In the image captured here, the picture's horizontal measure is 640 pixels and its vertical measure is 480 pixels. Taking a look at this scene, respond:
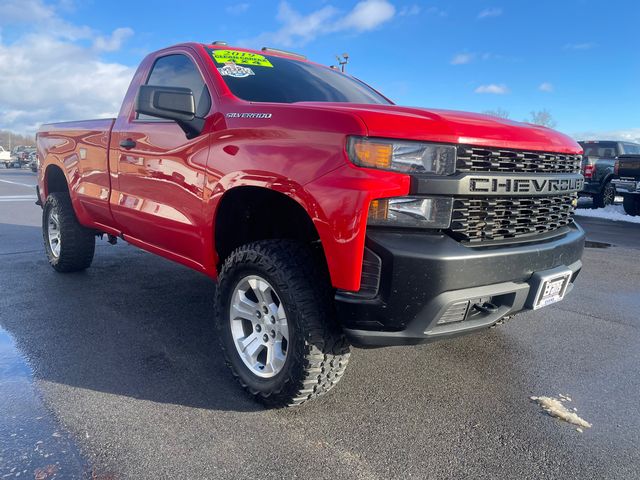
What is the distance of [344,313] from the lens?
6.98 ft

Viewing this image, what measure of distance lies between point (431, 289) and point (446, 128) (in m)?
0.69

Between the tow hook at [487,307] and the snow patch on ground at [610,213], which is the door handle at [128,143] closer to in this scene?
the tow hook at [487,307]

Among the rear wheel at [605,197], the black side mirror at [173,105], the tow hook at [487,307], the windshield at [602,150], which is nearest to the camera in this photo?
the tow hook at [487,307]

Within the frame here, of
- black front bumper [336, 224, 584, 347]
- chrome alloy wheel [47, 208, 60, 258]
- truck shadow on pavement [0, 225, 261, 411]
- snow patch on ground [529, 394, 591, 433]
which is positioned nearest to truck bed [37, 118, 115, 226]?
chrome alloy wheel [47, 208, 60, 258]

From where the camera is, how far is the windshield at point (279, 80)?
9.90 feet

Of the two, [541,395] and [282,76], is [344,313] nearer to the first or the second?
[541,395]

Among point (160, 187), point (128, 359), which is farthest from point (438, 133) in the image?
point (128, 359)

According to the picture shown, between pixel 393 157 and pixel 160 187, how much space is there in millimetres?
1813

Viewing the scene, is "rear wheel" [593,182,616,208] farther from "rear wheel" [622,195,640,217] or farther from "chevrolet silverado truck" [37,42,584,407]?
"chevrolet silverado truck" [37,42,584,407]

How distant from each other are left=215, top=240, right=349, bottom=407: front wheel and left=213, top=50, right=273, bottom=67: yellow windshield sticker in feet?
4.70

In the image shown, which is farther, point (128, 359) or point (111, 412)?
point (128, 359)

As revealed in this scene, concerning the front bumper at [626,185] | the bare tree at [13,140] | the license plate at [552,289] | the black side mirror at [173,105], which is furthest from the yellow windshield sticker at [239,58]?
the bare tree at [13,140]

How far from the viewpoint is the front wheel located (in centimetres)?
226

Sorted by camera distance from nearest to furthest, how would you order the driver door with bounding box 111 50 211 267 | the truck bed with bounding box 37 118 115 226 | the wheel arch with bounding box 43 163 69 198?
the driver door with bounding box 111 50 211 267 < the truck bed with bounding box 37 118 115 226 < the wheel arch with bounding box 43 163 69 198
